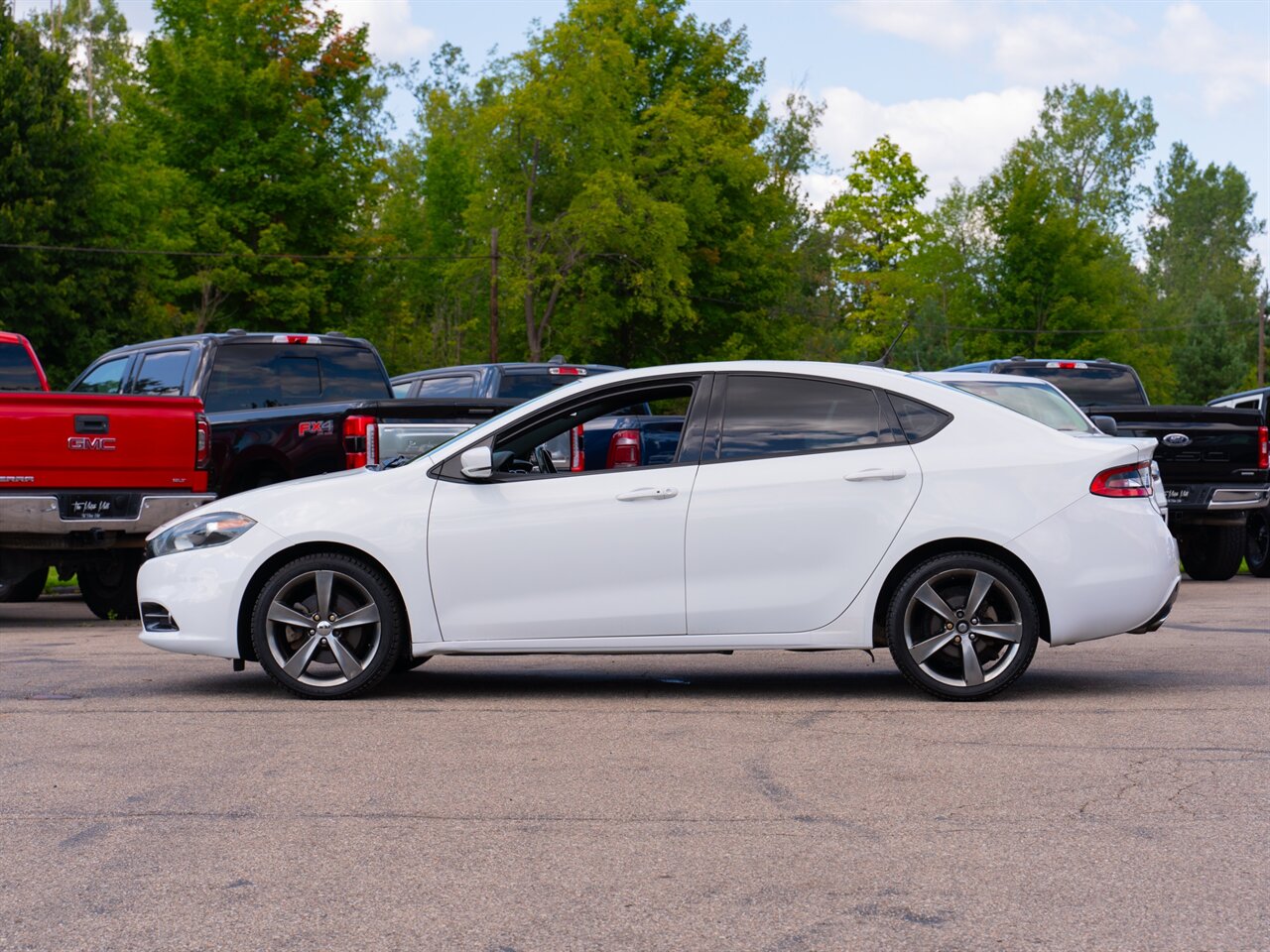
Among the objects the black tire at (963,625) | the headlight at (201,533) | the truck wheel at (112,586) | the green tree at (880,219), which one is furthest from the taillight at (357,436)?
the green tree at (880,219)

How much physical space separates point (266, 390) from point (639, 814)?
31.6ft

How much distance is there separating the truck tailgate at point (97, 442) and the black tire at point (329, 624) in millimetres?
4337

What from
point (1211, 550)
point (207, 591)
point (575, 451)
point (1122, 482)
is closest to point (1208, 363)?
point (1211, 550)

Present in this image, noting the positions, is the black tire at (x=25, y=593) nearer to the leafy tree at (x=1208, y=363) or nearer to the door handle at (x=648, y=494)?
the door handle at (x=648, y=494)

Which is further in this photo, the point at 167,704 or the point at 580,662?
the point at 580,662

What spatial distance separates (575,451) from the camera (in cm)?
1118

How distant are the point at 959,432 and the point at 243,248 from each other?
43255mm

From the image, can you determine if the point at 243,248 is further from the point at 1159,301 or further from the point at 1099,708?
the point at 1159,301

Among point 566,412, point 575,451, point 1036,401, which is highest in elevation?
point 1036,401

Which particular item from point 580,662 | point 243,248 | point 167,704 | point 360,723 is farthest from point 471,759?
point 243,248

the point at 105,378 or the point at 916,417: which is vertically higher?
the point at 105,378

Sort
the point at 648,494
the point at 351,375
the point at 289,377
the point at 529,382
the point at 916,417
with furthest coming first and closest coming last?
the point at 529,382 < the point at 351,375 < the point at 289,377 < the point at 916,417 < the point at 648,494

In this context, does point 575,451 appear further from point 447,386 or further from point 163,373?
point 447,386

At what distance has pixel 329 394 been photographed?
14.7m
